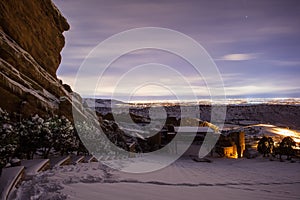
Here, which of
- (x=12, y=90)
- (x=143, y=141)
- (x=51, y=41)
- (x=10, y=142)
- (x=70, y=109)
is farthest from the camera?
(x=51, y=41)

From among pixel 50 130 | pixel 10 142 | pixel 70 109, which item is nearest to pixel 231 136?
pixel 70 109

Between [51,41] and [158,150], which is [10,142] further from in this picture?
[51,41]

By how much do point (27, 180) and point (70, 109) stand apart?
19.1m

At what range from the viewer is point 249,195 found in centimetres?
848

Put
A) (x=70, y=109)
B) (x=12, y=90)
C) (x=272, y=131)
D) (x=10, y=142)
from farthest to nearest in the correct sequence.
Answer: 1. (x=272, y=131)
2. (x=70, y=109)
3. (x=12, y=90)
4. (x=10, y=142)

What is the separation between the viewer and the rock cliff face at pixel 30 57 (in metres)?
Result: 22.1

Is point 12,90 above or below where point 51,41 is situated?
below

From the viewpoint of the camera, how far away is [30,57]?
90.8 ft

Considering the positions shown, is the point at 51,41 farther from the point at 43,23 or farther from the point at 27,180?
the point at 27,180

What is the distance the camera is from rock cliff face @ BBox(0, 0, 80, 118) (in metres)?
22.1

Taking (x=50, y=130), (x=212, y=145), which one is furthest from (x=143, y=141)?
(x=50, y=130)

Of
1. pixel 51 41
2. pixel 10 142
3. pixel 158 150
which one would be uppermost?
pixel 51 41

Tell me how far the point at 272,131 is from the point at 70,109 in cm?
3074

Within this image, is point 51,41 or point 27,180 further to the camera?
point 51,41
